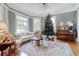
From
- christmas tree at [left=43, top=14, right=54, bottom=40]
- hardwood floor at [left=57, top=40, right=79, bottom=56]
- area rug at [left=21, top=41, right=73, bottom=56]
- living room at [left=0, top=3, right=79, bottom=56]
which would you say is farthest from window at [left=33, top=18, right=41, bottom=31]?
hardwood floor at [left=57, top=40, right=79, bottom=56]

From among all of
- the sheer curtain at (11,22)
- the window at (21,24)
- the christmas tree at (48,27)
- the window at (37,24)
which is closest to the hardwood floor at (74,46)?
the christmas tree at (48,27)

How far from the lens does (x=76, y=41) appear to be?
1.88m

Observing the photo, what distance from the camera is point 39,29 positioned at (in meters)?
1.92

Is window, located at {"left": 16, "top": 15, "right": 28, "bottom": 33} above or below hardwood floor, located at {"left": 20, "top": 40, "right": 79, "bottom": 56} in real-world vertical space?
above

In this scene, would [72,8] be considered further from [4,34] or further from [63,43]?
[4,34]

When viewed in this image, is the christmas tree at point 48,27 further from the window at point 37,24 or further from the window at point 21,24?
the window at point 21,24

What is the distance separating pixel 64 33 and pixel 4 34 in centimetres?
101

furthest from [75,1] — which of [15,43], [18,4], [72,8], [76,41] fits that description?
[15,43]

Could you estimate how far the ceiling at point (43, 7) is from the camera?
1.86m

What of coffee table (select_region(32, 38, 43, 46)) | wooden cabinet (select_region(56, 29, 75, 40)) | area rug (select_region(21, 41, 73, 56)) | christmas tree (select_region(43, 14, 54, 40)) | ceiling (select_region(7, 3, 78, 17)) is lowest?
area rug (select_region(21, 41, 73, 56))

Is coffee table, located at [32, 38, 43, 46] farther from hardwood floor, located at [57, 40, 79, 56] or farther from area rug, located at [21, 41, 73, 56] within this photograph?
hardwood floor, located at [57, 40, 79, 56]

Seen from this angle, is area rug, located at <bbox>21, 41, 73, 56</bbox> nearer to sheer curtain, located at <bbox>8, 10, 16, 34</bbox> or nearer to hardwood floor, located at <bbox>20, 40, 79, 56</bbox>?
hardwood floor, located at <bbox>20, 40, 79, 56</bbox>

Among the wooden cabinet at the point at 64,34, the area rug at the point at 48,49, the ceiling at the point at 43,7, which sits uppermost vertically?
the ceiling at the point at 43,7

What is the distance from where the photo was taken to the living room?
6.05 ft
